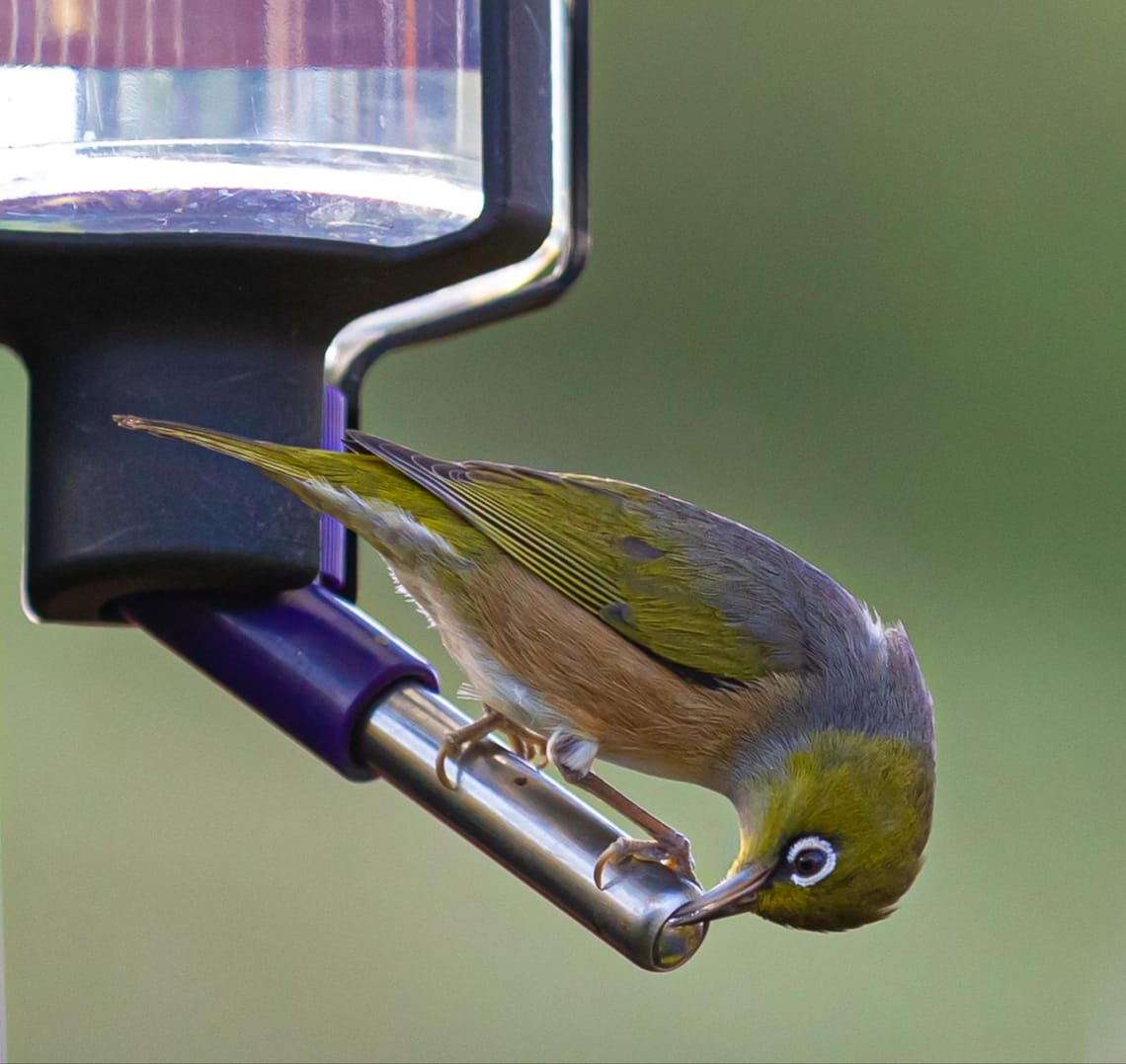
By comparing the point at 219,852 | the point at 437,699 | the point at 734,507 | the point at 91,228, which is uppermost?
the point at 91,228

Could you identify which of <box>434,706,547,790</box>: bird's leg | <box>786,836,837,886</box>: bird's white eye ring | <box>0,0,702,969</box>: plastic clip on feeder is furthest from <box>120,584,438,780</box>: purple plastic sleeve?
<box>786,836,837,886</box>: bird's white eye ring

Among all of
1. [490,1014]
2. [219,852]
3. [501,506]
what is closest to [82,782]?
[219,852]

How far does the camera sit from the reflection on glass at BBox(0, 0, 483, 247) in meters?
2.35

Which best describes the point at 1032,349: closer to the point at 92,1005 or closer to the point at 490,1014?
the point at 490,1014

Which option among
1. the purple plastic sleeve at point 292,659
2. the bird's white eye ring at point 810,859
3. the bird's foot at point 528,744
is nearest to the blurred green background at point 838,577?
the bird's foot at point 528,744

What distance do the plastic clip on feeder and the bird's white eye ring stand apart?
1.94ft

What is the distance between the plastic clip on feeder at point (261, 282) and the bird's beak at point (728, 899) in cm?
2

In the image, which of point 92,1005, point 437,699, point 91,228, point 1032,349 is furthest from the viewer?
point 1032,349

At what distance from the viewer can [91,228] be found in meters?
2.39

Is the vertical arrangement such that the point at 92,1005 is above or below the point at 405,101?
below

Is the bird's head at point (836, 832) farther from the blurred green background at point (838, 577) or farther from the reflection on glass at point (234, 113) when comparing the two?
the blurred green background at point (838, 577)

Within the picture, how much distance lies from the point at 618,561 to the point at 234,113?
1.28 meters

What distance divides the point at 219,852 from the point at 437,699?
3146 mm

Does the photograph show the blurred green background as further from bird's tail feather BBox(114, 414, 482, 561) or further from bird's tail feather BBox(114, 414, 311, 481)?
bird's tail feather BBox(114, 414, 311, 481)
